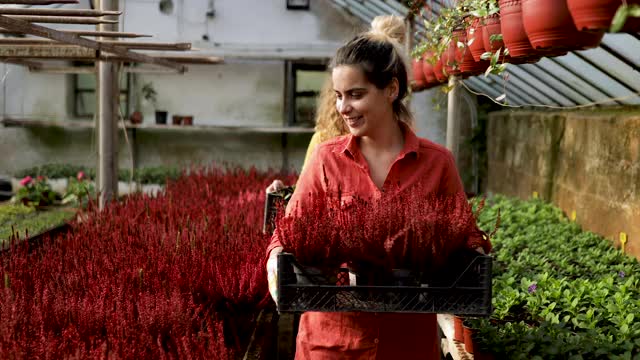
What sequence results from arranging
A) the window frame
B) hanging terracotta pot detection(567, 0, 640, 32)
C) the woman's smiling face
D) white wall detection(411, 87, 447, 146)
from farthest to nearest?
the window frame
white wall detection(411, 87, 447, 146)
the woman's smiling face
hanging terracotta pot detection(567, 0, 640, 32)

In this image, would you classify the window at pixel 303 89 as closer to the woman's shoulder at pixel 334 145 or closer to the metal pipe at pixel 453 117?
the metal pipe at pixel 453 117

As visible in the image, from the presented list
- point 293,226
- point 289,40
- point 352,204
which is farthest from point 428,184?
point 289,40

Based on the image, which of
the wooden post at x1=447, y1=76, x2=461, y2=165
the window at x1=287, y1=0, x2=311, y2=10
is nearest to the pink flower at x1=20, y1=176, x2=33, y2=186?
the window at x1=287, y1=0, x2=311, y2=10

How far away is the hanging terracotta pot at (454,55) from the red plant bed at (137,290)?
4.89 ft

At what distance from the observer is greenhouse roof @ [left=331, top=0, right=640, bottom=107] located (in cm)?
425

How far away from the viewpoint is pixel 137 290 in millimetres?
3094

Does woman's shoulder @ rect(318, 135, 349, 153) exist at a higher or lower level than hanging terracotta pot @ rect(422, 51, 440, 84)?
lower

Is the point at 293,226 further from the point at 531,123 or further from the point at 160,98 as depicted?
the point at 160,98

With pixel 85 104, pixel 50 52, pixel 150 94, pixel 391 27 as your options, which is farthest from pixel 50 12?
pixel 85 104

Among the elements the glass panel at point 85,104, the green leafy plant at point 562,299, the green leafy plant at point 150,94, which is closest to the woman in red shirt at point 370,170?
the green leafy plant at point 562,299

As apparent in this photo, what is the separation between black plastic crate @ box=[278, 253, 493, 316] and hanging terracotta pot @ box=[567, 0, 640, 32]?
656 mm

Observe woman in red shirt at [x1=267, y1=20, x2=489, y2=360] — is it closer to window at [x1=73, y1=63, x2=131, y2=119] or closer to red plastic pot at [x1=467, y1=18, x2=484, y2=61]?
red plastic pot at [x1=467, y1=18, x2=484, y2=61]

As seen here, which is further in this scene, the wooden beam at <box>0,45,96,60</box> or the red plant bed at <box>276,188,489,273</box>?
the wooden beam at <box>0,45,96,60</box>

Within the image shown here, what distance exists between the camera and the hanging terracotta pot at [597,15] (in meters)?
1.73
